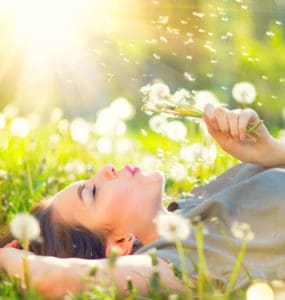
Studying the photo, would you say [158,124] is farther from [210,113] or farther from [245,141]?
[210,113]

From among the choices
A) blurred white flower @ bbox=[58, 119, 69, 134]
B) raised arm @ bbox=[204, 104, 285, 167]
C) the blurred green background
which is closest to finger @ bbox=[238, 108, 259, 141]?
raised arm @ bbox=[204, 104, 285, 167]

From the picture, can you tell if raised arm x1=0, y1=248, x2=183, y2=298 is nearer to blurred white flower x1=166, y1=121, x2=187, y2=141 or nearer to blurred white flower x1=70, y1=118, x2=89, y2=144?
blurred white flower x1=166, y1=121, x2=187, y2=141

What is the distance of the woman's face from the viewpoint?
2.48 metres

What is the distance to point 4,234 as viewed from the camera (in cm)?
270

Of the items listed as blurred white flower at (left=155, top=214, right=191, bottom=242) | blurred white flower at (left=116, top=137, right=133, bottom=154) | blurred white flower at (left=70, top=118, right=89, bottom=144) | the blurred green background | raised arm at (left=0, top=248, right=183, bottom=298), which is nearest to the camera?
blurred white flower at (left=155, top=214, right=191, bottom=242)

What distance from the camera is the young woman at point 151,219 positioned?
221 cm

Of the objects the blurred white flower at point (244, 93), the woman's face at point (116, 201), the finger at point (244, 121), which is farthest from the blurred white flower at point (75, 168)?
the finger at point (244, 121)

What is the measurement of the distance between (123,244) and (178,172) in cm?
93

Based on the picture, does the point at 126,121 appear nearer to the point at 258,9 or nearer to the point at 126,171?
the point at 258,9

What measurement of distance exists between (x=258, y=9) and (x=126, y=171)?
317 centimetres

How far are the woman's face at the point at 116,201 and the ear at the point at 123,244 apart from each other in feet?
0.08

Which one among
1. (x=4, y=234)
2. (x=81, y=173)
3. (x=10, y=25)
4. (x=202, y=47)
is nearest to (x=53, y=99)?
(x=10, y=25)

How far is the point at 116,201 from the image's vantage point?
2.48 meters

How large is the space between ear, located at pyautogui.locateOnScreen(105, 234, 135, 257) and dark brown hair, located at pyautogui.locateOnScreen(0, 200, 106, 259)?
0.06 ft
